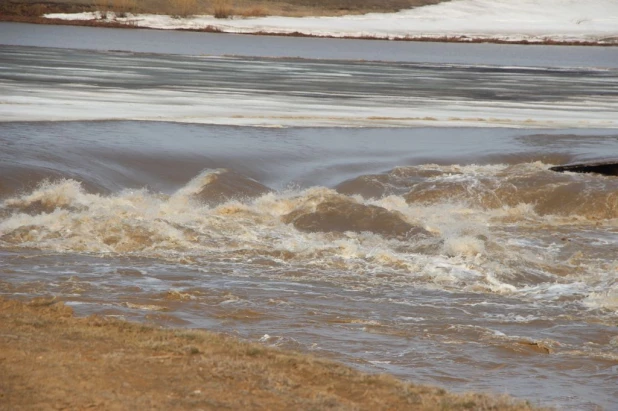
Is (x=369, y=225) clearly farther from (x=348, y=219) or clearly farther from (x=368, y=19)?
(x=368, y=19)

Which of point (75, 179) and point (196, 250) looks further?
point (75, 179)

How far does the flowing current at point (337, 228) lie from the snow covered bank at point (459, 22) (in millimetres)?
61974

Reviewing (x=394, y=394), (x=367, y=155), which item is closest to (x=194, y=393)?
(x=394, y=394)

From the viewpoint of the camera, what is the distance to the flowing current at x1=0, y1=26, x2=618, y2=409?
8109 mm

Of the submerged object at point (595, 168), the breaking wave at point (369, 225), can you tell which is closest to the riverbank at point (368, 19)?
the submerged object at point (595, 168)

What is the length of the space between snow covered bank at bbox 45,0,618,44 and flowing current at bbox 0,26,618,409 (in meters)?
62.0

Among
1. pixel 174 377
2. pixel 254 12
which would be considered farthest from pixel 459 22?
pixel 174 377

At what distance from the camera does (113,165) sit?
53.4ft

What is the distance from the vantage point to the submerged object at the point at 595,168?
1761cm

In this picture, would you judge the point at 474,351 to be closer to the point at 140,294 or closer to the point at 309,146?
the point at 140,294

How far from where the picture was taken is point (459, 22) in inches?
3915

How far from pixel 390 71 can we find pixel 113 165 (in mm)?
29460

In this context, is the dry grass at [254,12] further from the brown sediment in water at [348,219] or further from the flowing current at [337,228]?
the brown sediment in water at [348,219]

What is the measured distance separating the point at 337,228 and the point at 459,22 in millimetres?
89415
